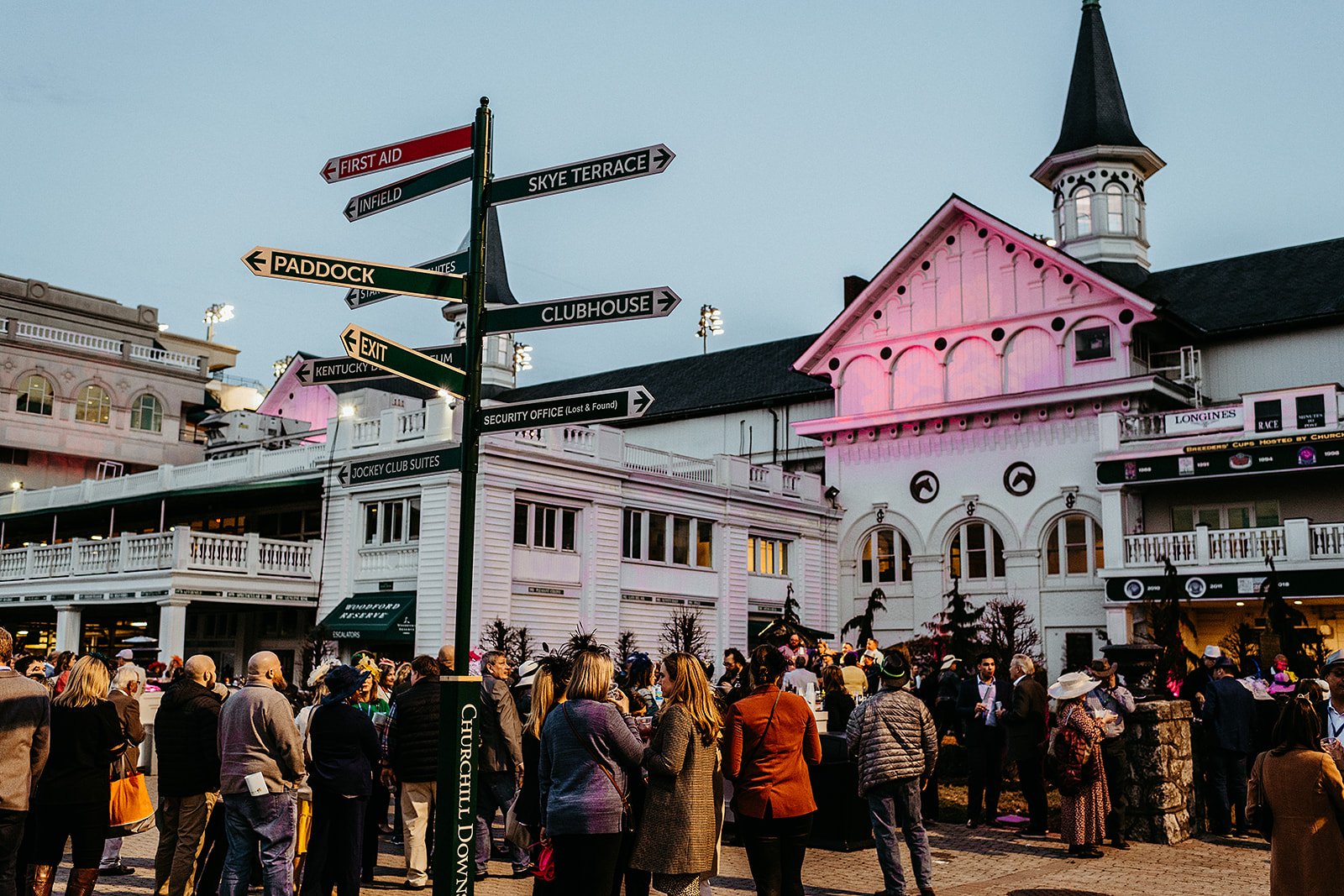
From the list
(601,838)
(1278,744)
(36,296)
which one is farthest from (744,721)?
(36,296)

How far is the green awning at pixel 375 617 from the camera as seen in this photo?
94.2 feet

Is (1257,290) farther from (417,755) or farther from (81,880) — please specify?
(81,880)

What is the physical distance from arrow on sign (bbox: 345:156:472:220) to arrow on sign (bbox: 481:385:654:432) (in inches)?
54.1

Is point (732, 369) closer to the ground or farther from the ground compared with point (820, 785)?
farther from the ground

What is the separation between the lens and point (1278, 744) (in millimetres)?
7184

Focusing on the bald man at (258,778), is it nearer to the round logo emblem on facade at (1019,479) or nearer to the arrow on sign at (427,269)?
the arrow on sign at (427,269)

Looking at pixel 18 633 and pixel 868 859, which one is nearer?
pixel 868 859

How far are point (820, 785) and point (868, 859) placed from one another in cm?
85

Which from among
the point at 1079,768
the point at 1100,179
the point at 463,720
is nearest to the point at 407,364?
the point at 463,720

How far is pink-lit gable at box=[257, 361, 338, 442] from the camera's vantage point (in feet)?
167

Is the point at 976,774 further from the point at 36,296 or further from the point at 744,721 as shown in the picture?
the point at 36,296

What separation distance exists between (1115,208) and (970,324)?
32.1 ft

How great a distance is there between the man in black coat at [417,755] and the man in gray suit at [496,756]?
45cm

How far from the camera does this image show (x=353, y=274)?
6.68 metres
